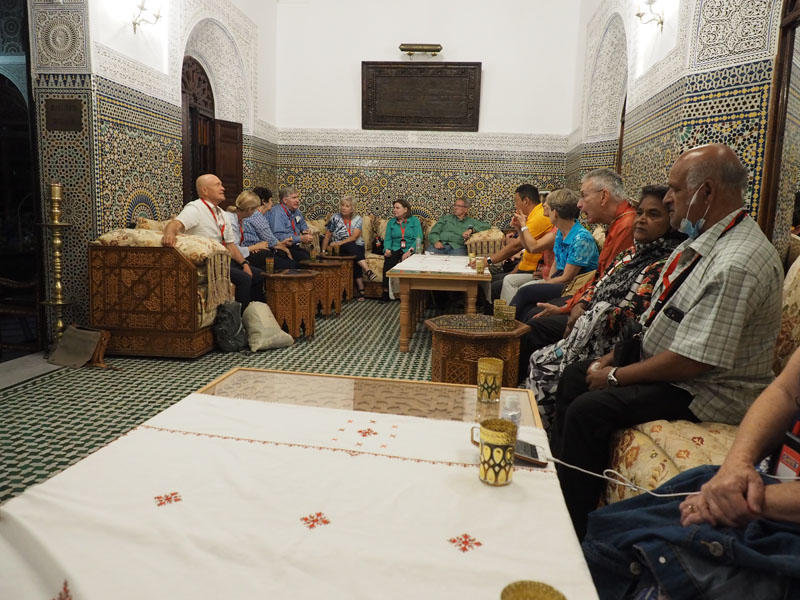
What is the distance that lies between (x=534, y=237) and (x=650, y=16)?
2288mm

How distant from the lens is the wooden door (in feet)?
25.5

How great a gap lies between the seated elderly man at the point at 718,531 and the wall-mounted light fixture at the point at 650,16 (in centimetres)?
466

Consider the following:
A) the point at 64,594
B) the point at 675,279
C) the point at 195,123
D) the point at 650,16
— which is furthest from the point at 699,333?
the point at 195,123

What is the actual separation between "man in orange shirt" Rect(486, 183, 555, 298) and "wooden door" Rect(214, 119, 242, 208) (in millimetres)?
3752

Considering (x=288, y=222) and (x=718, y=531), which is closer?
(x=718, y=531)

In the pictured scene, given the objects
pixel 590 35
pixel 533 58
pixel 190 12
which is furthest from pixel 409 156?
pixel 190 12

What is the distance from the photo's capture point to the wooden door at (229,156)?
7.78m

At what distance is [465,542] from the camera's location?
117 cm

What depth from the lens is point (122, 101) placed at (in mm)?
5406

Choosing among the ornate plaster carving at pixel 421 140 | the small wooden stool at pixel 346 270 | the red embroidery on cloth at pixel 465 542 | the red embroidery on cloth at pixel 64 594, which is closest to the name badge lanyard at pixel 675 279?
the red embroidery on cloth at pixel 465 542

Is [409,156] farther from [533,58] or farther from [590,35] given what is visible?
[590,35]

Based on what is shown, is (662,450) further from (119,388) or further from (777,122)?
(119,388)

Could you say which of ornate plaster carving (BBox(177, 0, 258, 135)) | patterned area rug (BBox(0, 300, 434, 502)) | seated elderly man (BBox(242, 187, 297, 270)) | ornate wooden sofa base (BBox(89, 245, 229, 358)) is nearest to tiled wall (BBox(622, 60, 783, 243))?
patterned area rug (BBox(0, 300, 434, 502))

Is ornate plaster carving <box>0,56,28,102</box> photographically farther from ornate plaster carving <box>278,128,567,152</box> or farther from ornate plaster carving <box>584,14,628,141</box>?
ornate plaster carving <box>584,14,628,141</box>
